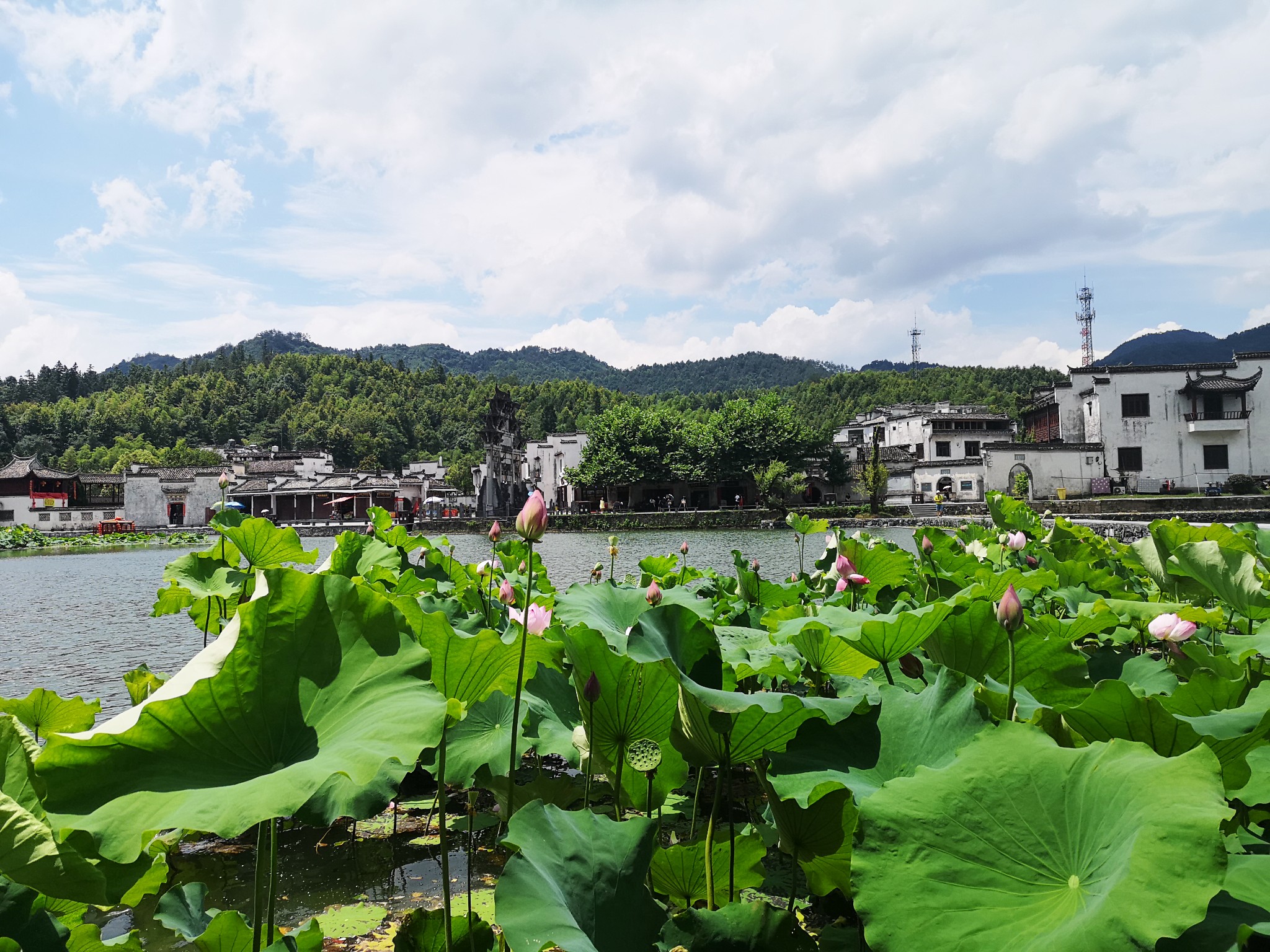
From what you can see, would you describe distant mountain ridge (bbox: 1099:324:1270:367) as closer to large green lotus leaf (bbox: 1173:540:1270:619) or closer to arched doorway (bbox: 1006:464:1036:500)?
arched doorway (bbox: 1006:464:1036:500)

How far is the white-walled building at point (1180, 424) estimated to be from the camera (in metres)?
29.1

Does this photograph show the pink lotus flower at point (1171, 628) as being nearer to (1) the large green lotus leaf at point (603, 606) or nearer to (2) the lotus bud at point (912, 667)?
(2) the lotus bud at point (912, 667)

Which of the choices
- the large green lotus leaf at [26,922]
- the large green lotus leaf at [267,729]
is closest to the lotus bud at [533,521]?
the large green lotus leaf at [267,729]

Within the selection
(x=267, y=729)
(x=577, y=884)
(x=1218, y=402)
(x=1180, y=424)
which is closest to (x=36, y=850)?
(x=267, y=729)

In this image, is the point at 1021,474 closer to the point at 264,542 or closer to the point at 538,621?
the point at 264,542

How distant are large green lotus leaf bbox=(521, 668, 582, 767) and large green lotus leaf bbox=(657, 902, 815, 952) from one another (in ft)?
2.12

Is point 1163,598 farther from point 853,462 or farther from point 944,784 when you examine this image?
point 853,462

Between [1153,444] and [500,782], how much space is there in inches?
1377

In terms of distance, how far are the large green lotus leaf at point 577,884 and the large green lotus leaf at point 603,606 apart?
75 centimetres

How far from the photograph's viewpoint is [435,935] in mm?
1265

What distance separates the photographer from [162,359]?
7106 inches

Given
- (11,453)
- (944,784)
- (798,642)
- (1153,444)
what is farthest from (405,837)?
(11,453)

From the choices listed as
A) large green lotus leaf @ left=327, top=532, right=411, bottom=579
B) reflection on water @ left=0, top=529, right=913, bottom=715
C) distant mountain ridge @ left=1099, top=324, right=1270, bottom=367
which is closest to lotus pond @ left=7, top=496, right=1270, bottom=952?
large green lotus leaf @ left=327, top=532, right=411, bottom=579

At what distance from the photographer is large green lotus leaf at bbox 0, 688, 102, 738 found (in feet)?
6.28
